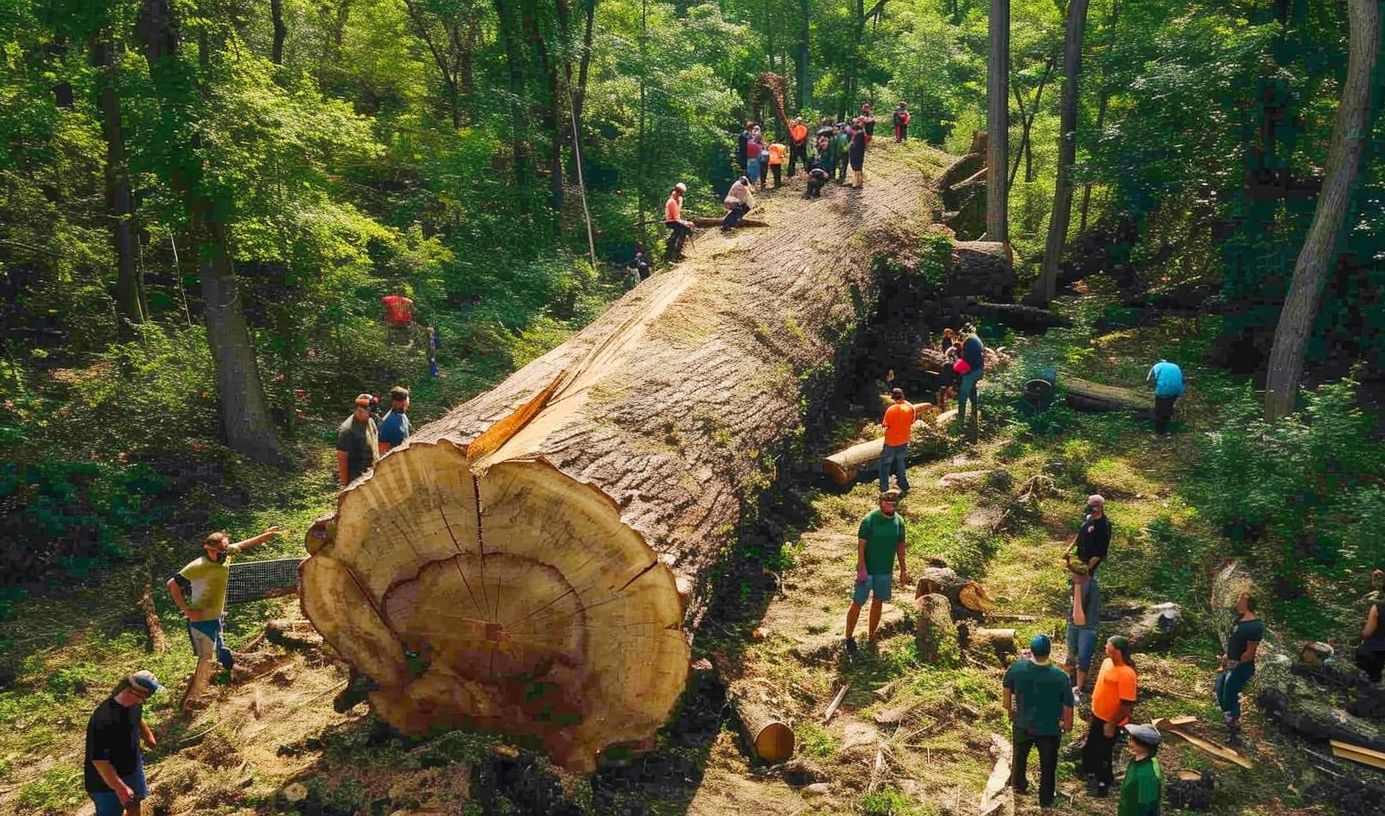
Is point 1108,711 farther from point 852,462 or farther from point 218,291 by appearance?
point 218,291

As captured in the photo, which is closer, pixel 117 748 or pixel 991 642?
pixel 117 748

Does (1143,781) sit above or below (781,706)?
above

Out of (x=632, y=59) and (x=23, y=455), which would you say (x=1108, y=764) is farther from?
(x=632, y=59)

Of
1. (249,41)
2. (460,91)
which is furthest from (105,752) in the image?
(460,91)

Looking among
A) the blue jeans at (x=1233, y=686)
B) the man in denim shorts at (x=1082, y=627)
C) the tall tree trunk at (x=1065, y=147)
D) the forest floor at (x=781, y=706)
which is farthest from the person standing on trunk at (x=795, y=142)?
the blue jeans at (x=1233, y=686)

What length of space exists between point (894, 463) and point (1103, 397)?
4.71m

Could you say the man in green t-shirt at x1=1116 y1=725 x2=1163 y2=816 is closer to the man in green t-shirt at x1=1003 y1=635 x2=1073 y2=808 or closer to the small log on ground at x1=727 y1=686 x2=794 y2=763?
the man in green t-shirt at x1=1003 y1=635 x2=1073 y2=808

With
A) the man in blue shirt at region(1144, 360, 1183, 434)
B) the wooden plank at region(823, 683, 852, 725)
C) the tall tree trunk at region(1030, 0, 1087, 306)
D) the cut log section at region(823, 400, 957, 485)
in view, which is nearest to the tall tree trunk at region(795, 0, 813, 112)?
the tall tree trunk at region(1030, 0, 1087, 306)

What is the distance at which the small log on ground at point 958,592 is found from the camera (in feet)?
26.7

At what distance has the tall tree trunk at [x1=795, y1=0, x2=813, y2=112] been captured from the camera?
3528cm

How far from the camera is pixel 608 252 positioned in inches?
942

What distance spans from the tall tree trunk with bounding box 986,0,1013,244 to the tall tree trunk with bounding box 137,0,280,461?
1388cm

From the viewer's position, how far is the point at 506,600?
18.7ft

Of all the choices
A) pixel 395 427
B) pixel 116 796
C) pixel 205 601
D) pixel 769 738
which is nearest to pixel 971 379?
pixel 769 738
